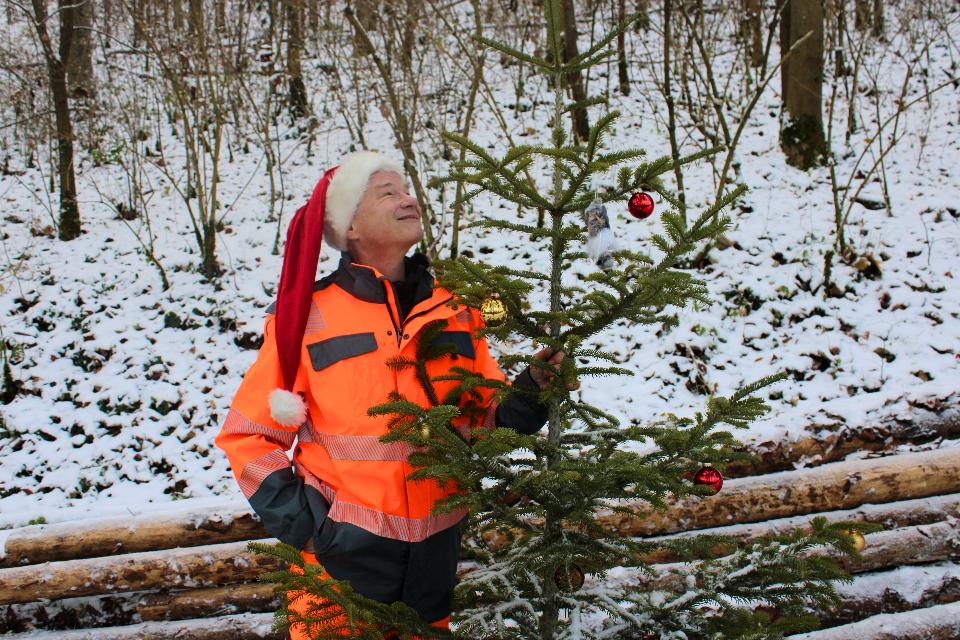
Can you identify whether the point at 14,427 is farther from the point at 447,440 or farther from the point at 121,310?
the point at 447,440

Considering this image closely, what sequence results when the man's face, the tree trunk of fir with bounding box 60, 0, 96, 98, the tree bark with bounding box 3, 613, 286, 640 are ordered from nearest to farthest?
1. the man's face
2. the tree bark with bounding box 3, 613, 286, 640
3. the tree trunk of fir with bounding box 60, 0, 96, 98

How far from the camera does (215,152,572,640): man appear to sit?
89.0 inches

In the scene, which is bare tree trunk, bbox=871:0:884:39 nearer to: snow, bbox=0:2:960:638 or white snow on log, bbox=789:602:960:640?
snow, bbox=0:2:960:638

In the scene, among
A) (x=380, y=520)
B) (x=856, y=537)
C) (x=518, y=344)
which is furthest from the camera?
(x=518, y=344)

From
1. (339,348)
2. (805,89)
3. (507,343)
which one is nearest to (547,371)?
(339,348)

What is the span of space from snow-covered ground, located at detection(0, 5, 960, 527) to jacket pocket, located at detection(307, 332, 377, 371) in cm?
274

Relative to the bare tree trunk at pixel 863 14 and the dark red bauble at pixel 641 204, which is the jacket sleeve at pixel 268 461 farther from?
the bare tree trunk at pixel 863 14

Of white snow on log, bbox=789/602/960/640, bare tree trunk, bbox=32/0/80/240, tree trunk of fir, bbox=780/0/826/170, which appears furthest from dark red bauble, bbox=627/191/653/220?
bare tree trunk, bbox=32/0/80/240

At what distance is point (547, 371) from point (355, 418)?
67 cm

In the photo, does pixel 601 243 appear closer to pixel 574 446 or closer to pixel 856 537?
pixel 574 446

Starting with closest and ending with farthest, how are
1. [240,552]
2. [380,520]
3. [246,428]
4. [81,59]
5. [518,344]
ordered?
[380,520] → [246,428] → [240,552] → [518,344] → [81,59]

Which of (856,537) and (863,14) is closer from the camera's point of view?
(856,537)

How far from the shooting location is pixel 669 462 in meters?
2.08

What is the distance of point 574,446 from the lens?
7.57 feet
